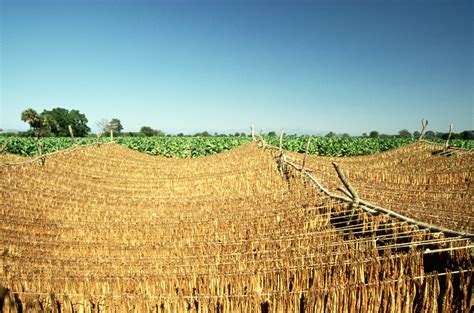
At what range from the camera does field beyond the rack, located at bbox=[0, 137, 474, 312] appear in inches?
113

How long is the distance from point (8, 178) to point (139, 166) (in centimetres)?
450

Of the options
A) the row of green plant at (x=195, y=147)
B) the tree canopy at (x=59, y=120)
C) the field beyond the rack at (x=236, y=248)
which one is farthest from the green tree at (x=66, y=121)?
the field beyond the rack at (x=236, y=248)

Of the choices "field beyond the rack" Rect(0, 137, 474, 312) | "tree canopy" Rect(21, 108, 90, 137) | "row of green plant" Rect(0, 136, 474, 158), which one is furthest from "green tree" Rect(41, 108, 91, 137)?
"field beyond the rack" Rect(0, 137, 474, 312)

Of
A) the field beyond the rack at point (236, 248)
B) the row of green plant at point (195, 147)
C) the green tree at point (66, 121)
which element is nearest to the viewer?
the field beyond the rack at point (236, 248)

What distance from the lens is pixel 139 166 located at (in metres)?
10.5

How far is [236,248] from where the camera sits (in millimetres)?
3828

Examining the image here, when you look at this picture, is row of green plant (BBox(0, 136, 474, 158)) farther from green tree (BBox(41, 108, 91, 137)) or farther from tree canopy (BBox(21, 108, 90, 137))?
green tree (BBox(41, 108, 91, 137))

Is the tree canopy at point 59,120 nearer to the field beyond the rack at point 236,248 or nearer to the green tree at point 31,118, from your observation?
the green tree at point 31,118

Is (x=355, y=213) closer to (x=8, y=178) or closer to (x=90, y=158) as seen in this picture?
(x=8, y=178)

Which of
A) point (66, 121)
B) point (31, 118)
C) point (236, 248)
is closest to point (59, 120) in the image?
point (66, 121)

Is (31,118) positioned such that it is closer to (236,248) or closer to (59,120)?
(59,120)

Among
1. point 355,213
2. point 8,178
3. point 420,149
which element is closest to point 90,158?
point 8,178

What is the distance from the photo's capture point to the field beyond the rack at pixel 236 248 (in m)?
2.86

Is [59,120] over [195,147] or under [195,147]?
over
